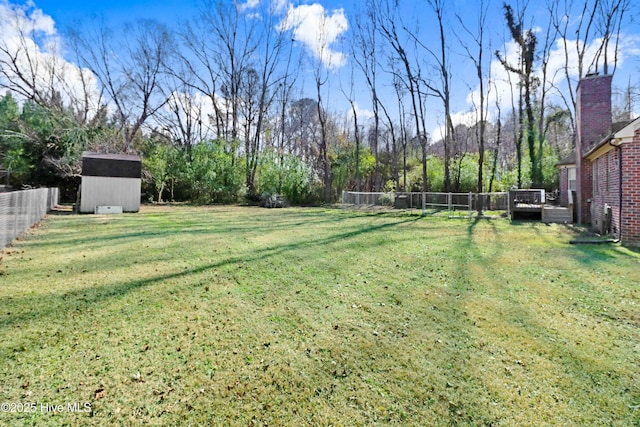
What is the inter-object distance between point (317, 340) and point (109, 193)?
14811 mm

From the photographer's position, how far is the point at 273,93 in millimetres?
26016

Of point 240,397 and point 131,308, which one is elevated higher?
point 131,308

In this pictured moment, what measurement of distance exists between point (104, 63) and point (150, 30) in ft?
14.4

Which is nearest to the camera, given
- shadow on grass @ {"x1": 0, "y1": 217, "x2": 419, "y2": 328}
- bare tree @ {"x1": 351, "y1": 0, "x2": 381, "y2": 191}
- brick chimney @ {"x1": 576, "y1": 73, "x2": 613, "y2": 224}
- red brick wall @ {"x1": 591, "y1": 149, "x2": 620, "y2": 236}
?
shadow on grass @ {"x1": 0, "y1": 217, "x2": 419, "y2": 328}

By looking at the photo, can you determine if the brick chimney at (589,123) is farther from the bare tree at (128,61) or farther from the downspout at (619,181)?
the bare tree at (128,61)

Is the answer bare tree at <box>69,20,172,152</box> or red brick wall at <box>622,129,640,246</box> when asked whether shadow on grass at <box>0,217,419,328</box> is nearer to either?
red brick wall at <box>622,129,640,246</box>

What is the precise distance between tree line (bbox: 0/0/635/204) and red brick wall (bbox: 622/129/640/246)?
35.7 feet

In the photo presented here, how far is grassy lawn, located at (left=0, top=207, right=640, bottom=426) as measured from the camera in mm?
2051

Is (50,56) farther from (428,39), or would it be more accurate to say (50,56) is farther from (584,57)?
(584,57)

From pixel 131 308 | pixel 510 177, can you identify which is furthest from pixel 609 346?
pixel 510 177

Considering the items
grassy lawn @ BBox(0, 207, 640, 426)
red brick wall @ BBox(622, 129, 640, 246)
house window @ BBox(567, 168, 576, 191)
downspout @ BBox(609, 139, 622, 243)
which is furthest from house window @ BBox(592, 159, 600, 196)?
grassy lawn @ BBox(0, 207, 640, 426)

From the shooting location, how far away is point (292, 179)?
69.6 feet

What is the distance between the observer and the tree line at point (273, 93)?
60.2 feet

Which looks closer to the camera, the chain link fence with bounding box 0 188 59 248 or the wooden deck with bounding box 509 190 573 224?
the chain link fence with bounding box 0 188 59 248
